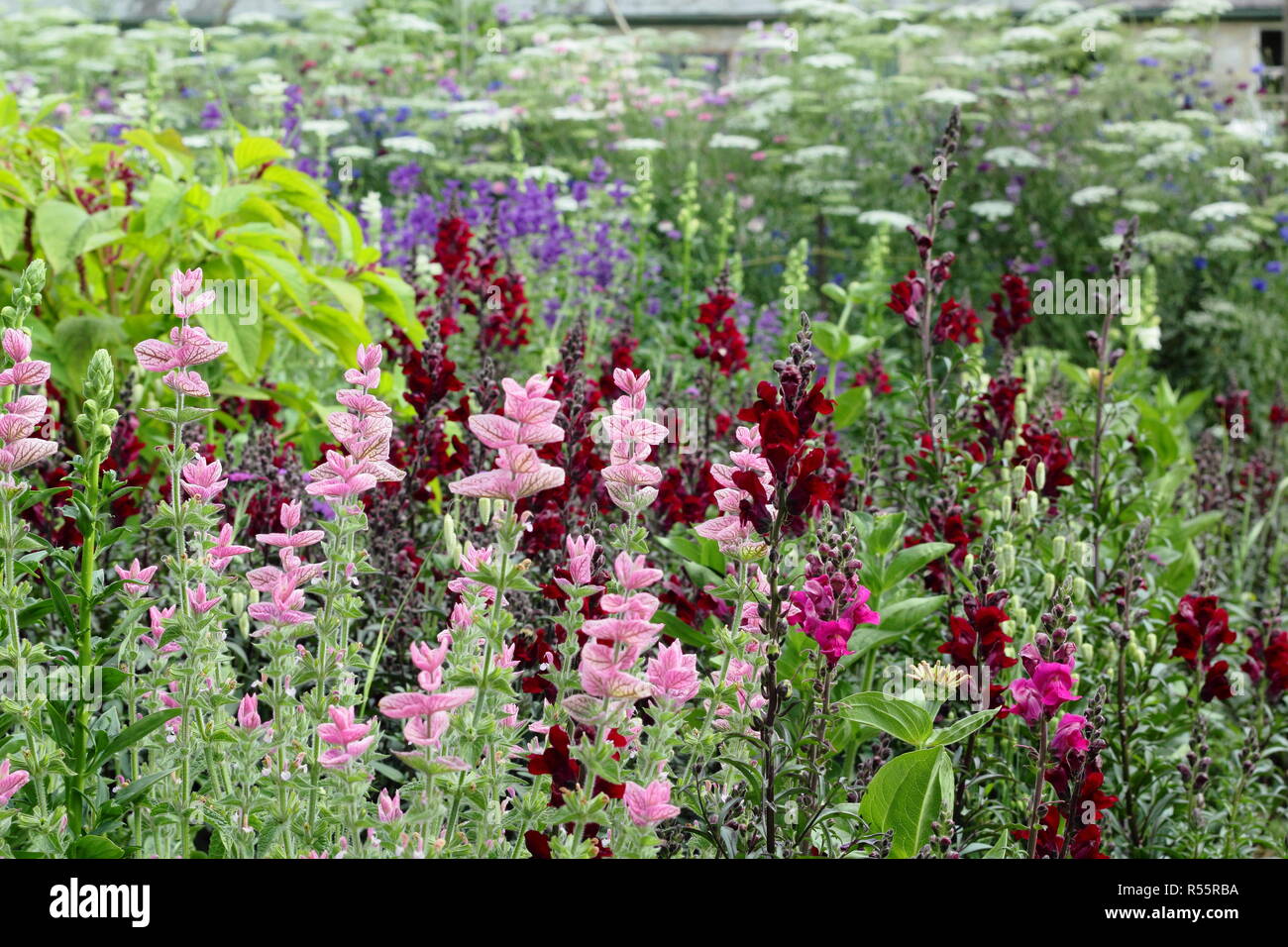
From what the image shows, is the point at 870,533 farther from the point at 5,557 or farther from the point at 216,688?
the point at 5,557

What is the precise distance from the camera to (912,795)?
1.91m

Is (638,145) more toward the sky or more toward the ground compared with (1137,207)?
more toward the sky

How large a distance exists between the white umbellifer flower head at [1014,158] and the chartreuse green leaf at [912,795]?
28.8 ft

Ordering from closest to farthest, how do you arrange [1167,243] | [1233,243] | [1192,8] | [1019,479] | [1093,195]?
[1019,479]
[1233,243]
[1167,243]
[1093,195]
[1192,8]

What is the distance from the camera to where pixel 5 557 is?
1660 mm

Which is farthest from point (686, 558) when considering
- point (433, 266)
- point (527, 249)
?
point (527, 249)

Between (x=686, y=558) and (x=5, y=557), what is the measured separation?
61.0 inches

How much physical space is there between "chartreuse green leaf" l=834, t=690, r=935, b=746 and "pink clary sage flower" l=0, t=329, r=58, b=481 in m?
1.18

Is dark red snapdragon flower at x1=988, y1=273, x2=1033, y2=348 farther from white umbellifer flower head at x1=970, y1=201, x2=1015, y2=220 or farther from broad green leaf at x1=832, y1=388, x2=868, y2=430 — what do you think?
white umbellifer flower head at x1=970, y1=201, x2=1015, y2=220

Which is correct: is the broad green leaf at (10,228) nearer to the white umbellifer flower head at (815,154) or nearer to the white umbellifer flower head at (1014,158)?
the white umbellifer flower head at (815,154)

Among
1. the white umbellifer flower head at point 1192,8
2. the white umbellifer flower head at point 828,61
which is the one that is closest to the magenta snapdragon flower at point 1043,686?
the white umbellifer flower head at point 828,61

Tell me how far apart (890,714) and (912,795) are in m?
0.13

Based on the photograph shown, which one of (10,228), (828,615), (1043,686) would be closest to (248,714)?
(828,615)

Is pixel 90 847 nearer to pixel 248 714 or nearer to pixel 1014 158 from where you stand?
pixel 248 714
